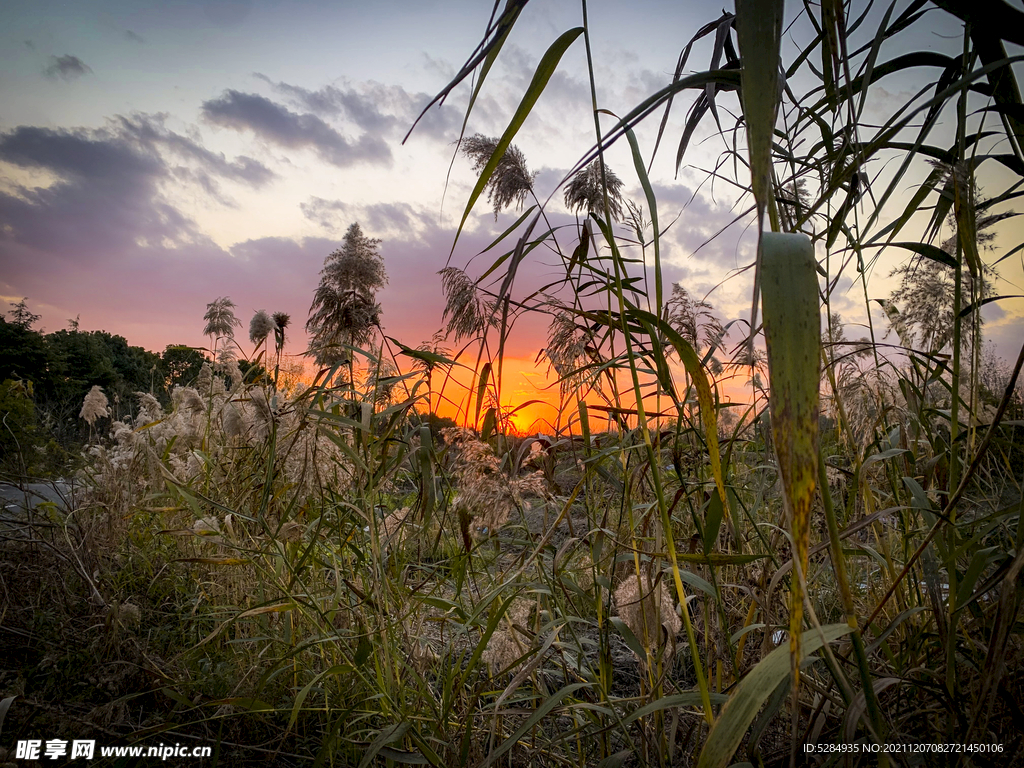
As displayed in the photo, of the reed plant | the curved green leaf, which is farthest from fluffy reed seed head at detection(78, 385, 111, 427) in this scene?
the curved green leaf

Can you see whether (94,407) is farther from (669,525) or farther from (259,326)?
(669,525)

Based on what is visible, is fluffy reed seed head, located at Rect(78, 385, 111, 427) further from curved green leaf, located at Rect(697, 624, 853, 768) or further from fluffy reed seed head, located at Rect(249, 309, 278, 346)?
curved green leaf, located at Rect(697, 624, 853, 768)

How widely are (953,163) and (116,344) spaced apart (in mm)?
36471

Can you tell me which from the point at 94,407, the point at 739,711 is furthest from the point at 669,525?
the point at 94,407

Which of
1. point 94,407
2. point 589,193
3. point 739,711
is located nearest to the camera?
point 739,711

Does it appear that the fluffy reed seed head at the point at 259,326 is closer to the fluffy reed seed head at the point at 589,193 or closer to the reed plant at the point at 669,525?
the reed plant at the point at 669,525

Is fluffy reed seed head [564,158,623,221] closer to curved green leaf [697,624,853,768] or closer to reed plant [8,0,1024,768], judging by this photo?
reed plant [8,0,1024,768]

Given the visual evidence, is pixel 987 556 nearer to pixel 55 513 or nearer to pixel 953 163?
pixel 953 163

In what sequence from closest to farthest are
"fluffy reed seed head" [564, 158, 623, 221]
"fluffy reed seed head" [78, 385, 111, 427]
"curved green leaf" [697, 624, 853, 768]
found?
"curved green leaf" [697, 624, 853, 768], "fluffy reed seed head" [564, 158, 623, 221], "fluffy reed seed head" [78, 385, 111, 427]

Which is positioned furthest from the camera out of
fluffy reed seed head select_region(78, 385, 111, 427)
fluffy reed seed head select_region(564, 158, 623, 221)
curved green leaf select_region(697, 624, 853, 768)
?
fluffy reed seed head select_region(78, 385, 111, 427)

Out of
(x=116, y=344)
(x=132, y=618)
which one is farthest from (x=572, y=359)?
(x=116, y=344)

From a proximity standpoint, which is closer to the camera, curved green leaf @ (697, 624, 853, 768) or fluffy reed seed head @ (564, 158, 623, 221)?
curved green leaf @ (697, 624, 853, 768)

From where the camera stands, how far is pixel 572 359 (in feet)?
5.21

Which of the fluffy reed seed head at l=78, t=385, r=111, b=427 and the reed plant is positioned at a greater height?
the fluffy reed seed head at l=78, t=385, r=111, b=427
